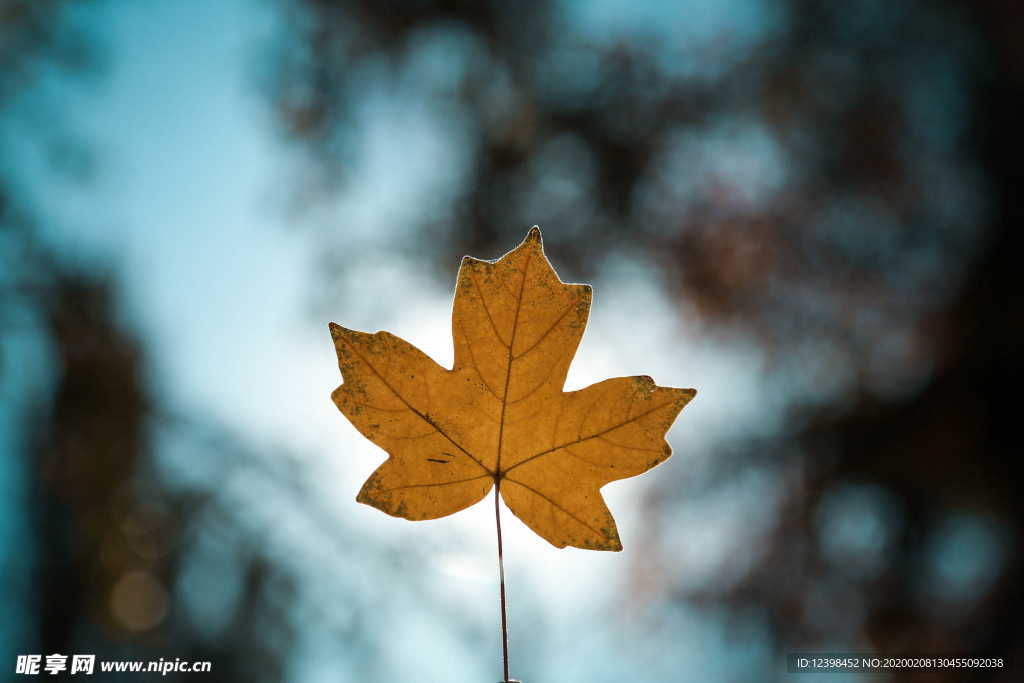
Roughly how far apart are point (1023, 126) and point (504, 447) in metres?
6.11

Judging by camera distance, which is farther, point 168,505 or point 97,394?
point 97,394

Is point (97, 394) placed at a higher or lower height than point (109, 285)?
lower

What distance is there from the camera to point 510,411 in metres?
0.55

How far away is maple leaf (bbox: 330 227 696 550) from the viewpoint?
0.53 meters

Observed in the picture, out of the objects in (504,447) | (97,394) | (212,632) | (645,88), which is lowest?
(212,632)

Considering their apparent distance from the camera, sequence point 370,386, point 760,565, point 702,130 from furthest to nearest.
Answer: point 702,130, point 760,565, point 370,386

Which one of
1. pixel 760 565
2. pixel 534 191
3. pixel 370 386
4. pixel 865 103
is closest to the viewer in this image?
pixel 370 386

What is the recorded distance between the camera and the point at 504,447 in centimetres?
55

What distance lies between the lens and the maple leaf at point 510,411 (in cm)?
53

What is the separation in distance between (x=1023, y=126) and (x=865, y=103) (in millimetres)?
1121

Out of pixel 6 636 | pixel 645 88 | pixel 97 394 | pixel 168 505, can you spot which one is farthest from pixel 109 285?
pixel 645 88

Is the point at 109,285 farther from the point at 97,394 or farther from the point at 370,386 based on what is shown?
the point at 370,386

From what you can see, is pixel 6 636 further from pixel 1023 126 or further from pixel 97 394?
pixel 1023 126

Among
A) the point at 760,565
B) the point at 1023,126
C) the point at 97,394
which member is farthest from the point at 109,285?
the point at 1023,126
